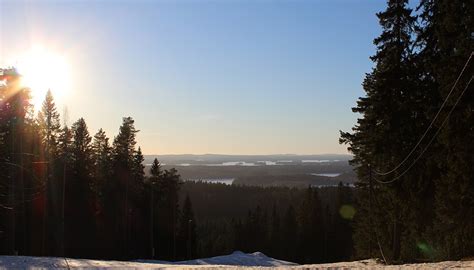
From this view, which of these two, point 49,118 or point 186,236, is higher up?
point 49,118

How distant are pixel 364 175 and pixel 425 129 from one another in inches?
509

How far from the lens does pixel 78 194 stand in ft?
166

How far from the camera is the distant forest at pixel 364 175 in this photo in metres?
22.6

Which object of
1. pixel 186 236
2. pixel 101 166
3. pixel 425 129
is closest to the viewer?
pixel 425 129

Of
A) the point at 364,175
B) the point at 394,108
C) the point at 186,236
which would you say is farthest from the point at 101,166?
the point at 394,108

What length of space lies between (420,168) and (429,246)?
5356 millimetres

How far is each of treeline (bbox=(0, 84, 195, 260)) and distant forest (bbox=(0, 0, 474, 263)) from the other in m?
0.13

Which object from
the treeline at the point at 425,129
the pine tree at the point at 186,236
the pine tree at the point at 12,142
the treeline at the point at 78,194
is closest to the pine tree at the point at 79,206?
the treeline at the point at 78,194

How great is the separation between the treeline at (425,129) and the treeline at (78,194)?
23.8m

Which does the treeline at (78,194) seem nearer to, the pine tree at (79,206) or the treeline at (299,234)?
the pine tree at (79,206)

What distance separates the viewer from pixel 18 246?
4350 cm

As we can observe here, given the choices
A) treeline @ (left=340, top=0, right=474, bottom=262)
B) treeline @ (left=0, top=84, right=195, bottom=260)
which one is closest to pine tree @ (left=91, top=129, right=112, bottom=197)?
treeline @ (left=0, top=84, right=195, bottom=260)

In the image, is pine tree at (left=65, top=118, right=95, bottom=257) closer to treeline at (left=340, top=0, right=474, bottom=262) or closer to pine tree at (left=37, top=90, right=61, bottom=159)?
pine tree at (left=37, top=90, right=61, bottom=159)

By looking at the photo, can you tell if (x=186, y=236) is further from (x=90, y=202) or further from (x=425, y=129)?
(x=425, y=129)
